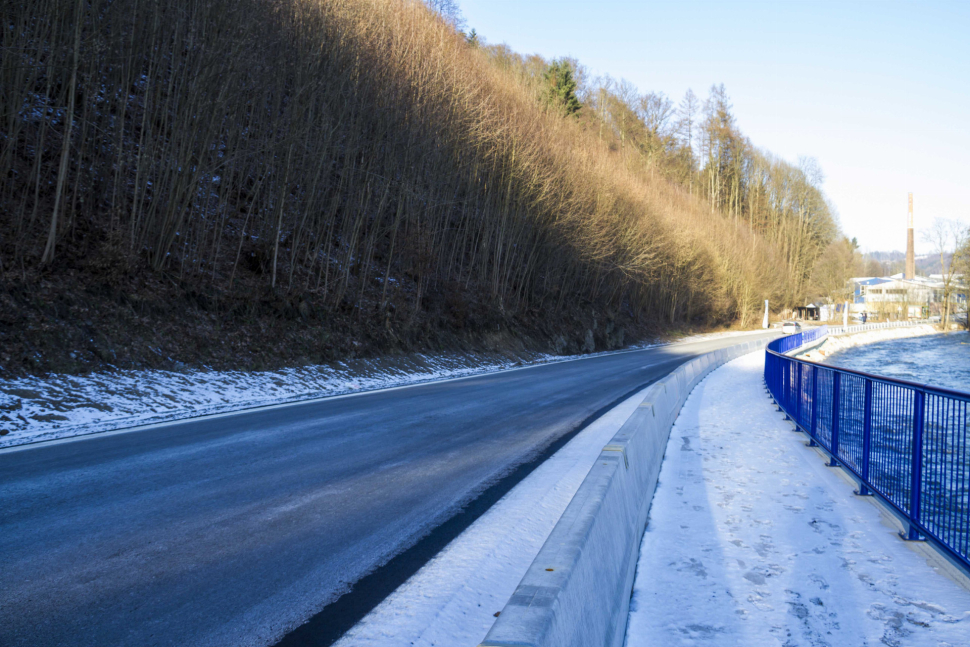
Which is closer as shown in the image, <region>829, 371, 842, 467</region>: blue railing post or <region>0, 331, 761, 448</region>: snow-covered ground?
<region>829, 371, 842, 467</region>: blue railing post

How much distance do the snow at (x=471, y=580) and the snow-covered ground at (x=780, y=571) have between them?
0.83 meters

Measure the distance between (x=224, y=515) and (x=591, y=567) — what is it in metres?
3.53

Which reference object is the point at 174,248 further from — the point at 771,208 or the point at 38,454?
the point at 771,208

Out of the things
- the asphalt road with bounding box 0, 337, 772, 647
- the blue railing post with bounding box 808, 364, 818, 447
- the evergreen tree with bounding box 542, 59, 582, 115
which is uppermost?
the evergreen tree with bounding box 542, 59, 582, 115

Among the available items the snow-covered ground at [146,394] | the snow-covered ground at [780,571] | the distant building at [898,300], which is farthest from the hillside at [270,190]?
the distant building at [898,300]

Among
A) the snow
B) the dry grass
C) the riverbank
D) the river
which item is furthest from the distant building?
the snow

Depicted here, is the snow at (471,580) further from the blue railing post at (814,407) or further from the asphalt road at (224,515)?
the blue railing post at (814,407)

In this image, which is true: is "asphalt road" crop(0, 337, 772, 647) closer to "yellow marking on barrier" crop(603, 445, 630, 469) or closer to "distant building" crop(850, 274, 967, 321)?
"yellow marking on barrier" crop(603, 445, 630, 469)

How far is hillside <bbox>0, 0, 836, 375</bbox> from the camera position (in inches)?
521

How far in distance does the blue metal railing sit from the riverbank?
3821 centimetres

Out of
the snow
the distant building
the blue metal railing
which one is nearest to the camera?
the snow

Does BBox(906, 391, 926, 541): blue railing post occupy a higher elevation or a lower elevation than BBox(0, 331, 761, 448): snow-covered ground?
higher

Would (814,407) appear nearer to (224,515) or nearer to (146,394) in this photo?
(224,515)

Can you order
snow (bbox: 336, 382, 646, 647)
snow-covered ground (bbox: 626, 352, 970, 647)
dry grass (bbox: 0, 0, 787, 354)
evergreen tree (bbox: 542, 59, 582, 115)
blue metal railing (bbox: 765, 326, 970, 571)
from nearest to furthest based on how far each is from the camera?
snow (bbox: 336, 382, 646, 647) < snow-covered ground (bbox: 626, 352, 970, 647) < blue metal railing (bbox: 765, 326, 970, 571) < dry grass (bbox: 0, 0, 787, 354) < evergreen tree (bbox: 542, 59, 582, 115)
